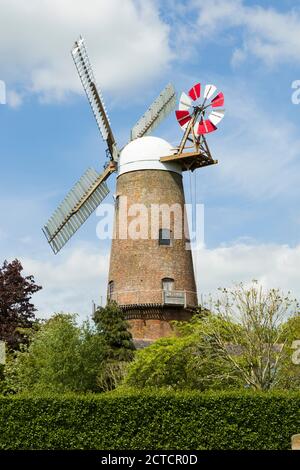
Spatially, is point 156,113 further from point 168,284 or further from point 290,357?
point 290,357

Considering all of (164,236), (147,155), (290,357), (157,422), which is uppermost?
(147,155)

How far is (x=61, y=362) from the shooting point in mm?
28875

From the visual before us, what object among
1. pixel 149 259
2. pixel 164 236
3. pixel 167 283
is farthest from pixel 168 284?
pixel 164 236

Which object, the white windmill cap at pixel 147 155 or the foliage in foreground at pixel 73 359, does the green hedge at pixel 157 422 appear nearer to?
the foliage in foreground at pixel 73 359

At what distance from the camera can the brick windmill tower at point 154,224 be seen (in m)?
35.0

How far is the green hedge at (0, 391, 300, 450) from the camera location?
64.3 ft

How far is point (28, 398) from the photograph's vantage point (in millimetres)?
20344

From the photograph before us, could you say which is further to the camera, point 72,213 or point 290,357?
point 72,213

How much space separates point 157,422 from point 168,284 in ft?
52.3

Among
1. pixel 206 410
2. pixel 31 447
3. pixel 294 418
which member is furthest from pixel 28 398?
pixel 294 418

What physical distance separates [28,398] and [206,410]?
487 cm

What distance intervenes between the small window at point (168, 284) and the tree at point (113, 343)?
3.33m

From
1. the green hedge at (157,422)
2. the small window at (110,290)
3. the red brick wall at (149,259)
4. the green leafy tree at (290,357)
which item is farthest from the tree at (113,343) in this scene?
the green hedge at (157,422)
